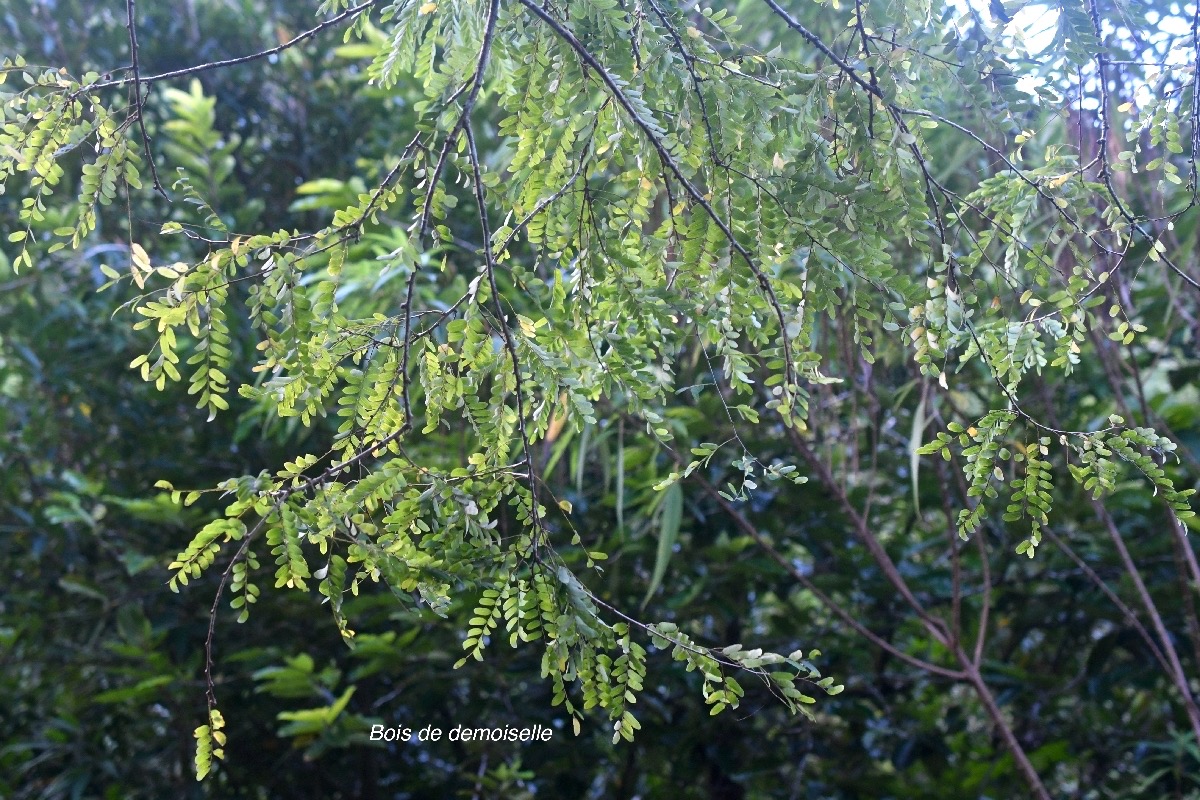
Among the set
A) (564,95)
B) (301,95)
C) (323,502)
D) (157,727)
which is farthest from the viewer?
(301,95)

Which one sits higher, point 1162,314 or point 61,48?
point 61,48

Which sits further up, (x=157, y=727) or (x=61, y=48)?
(x=61, y=48)

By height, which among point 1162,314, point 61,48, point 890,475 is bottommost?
point 890,475

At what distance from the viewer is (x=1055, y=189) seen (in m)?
1.04

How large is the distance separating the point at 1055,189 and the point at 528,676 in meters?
1.52

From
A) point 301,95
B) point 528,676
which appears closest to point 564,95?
point 528,676

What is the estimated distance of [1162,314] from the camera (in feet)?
6.94

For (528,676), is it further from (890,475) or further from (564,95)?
(564,95)

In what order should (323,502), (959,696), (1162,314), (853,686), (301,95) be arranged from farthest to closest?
(301,95) → (959,696) → (853,686) → (1162,314) → (323,502)

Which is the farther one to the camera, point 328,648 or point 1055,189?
point 328,648

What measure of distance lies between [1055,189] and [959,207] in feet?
0.31

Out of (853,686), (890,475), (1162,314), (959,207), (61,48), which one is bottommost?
(853,686)

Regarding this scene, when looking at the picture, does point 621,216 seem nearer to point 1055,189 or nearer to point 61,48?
point 1055,189

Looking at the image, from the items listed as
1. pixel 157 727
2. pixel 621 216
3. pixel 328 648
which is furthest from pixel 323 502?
pixel 157 727
